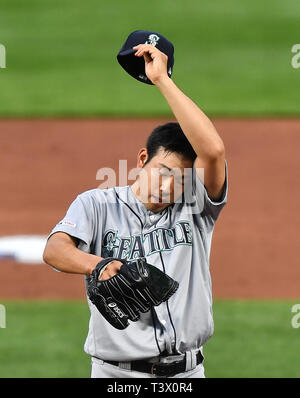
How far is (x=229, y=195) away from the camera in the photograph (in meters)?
9.30

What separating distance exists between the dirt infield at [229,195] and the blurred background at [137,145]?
0.02 metres

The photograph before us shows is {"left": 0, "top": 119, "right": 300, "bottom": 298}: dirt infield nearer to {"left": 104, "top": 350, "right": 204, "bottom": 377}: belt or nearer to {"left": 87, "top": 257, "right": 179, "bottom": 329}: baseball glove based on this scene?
{"left": 104, "top": 350, "right": 204, "bottom": 377}: belt

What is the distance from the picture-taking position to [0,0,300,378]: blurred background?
6.44m

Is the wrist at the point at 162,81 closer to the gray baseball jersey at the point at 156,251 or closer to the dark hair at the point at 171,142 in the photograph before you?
the dark hair at the point at 171,142

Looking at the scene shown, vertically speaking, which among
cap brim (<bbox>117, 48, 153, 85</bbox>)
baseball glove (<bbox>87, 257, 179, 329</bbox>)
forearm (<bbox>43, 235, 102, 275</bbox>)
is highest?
cap brim (<bbox>117, 48, 153, 85</bbox>)

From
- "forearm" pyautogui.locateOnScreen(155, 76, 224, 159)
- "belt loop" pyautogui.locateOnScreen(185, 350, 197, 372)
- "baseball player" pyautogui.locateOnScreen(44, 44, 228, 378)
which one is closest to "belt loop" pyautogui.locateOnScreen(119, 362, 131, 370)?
"baseball player" pyautogui.locateOnScreen(44, 44, 228, 378)

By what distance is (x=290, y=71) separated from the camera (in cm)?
1258

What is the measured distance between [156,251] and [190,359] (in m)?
0.46

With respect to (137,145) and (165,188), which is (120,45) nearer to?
(137,145)

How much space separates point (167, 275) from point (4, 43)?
1075 centimetres

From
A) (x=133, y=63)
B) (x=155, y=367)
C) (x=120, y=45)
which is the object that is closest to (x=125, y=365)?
(x=155, y=367)

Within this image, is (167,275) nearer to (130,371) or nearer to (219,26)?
(130,371)

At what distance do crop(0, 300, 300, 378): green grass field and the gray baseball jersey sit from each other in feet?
8.45

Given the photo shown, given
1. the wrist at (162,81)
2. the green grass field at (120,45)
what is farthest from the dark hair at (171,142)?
the green grass field at (120,45)
